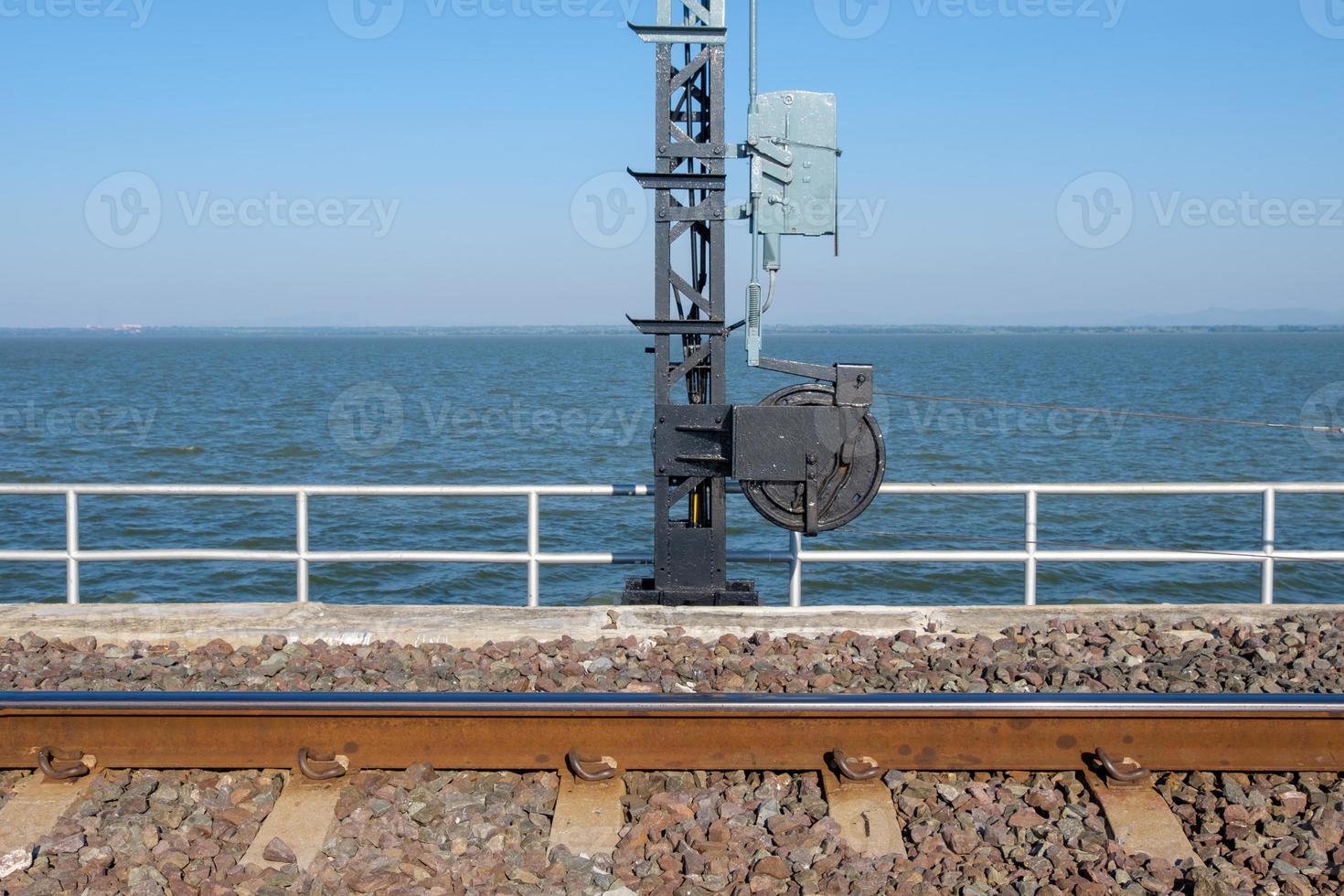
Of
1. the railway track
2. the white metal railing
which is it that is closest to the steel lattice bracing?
the white metal railing

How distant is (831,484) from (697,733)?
275cm

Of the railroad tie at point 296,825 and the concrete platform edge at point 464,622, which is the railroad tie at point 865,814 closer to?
the railroad tie at point 296,825

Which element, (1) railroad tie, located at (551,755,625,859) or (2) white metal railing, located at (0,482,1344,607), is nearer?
(1) railroad tie, located at (551,755,625,859)

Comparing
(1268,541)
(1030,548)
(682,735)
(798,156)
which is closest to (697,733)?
(682,735)

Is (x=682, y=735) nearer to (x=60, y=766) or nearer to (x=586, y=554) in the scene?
(x=60, y=766)

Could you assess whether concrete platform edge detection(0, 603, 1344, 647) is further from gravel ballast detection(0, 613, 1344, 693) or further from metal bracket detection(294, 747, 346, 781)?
metal bracket detection(294, 747, 346, 781)

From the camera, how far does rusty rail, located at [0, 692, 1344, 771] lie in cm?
519

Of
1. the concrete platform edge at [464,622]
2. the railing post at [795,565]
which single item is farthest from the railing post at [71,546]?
the railing post at [795,565]

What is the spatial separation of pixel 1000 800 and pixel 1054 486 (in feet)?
13.7

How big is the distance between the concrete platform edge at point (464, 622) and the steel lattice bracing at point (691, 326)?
2.43 ft

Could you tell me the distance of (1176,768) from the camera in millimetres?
5145

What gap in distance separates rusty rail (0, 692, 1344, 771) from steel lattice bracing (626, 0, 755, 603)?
2.93 meters

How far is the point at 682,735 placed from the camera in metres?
5.26

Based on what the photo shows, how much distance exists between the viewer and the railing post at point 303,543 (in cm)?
852
